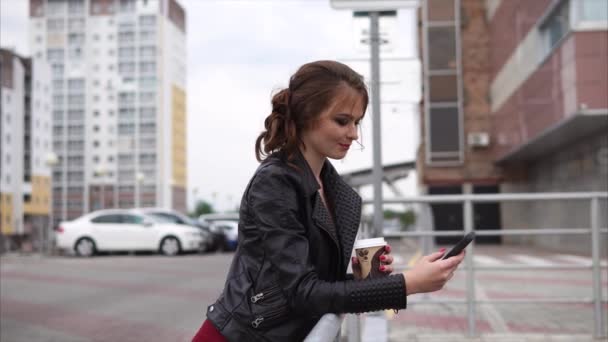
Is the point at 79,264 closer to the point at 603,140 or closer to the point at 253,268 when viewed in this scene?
the point at 603,140

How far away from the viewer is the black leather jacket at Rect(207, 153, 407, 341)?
1.62m

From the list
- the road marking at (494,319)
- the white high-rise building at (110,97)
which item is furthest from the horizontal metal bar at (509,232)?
the white high-rise building at (110,97)

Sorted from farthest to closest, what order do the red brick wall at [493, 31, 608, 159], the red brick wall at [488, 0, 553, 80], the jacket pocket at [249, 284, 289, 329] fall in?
1. the red brick wall at [488, 0, 553, 80]
2. the red brick wall at [493, 31, 608, 159]
3. the jacket pocket at [249, 284, 289, 329]

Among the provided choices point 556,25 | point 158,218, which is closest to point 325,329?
point 556,25

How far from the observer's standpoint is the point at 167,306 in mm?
8961

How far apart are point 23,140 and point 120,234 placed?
260ft

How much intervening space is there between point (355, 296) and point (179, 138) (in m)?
130

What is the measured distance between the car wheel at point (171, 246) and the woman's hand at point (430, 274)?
21.2 meters

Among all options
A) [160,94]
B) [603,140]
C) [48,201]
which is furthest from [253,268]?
[160,94]

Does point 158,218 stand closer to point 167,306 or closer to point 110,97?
point 167,306

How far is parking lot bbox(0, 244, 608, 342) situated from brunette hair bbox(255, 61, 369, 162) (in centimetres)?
118

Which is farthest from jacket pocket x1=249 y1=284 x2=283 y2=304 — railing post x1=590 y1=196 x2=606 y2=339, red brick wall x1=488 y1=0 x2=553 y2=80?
red brick wall x1=488 y1=0 x2=553 y2=80

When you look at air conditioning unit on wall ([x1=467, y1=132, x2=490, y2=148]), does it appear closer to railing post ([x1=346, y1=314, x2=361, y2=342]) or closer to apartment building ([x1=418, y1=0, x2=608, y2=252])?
apartment building ([x1=418, y1=0, x2=608, y2=252])

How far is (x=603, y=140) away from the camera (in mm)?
20359
